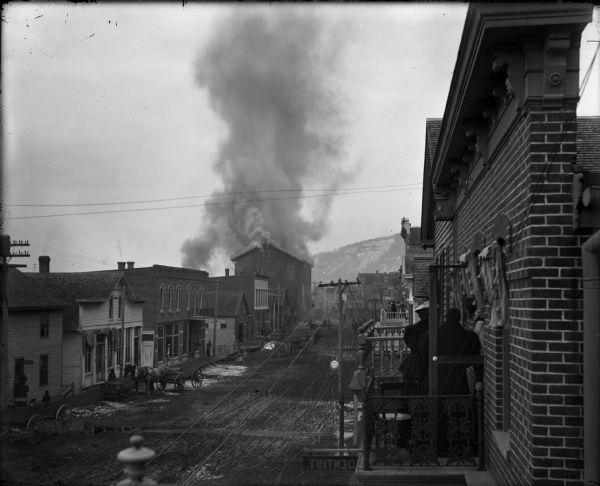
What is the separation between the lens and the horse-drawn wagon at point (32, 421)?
2181 centimetres

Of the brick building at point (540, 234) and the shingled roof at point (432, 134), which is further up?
the shingled roof at point (432, 134)

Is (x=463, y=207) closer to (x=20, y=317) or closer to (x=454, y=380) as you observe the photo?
(x=454, y=380)

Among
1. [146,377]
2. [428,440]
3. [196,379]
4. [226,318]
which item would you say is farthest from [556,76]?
[226,318]

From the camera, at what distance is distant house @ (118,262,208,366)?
1715 inches

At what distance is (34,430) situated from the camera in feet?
72.1

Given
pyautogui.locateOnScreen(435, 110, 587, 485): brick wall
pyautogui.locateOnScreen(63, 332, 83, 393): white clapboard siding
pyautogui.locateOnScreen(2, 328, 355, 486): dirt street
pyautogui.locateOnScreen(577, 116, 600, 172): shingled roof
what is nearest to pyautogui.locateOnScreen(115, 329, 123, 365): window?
pyautogui.locateOnScreen(2, 328, 355, 486): dirt street

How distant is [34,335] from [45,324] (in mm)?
1041

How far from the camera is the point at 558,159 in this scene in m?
4.67

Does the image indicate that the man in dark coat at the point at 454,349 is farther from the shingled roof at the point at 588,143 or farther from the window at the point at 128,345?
the window at the point at 128,345

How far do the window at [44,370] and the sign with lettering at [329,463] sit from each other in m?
20.9

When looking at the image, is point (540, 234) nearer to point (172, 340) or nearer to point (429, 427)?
point (429, 427)

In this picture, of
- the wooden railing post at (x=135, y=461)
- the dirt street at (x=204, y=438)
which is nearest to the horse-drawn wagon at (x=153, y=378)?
the dirt street at (x=204, y=438)

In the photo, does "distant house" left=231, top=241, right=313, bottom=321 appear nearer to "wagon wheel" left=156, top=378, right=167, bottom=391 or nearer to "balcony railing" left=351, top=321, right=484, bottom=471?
"wagon wheel" left=156, top=378, right=167, bottom=391

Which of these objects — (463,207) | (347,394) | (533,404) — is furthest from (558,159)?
(347,394)
